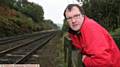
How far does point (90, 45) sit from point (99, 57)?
5.8 inches

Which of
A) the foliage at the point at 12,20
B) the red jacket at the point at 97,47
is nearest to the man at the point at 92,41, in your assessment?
the red jacket at the point at 97,47

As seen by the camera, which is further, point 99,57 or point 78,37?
point 78,37

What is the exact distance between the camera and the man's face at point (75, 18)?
3699 mm

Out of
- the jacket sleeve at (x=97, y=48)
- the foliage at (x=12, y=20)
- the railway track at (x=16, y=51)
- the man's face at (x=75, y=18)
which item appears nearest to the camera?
the jacket sleeve at (x=97, y=48)

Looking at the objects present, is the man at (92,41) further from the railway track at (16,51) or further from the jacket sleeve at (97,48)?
the railway track at (16,51)

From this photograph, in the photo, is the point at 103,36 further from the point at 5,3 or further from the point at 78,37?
the point at 5,3

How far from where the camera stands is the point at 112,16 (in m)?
29.3

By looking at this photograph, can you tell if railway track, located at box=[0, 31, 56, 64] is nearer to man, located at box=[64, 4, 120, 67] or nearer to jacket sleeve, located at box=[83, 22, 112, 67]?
man, located at box=[64, 4, 120, 67]

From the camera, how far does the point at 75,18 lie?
3707 millimetres

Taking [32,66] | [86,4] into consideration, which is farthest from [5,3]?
[32,66]

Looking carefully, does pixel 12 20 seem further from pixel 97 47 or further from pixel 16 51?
pixel 97 47

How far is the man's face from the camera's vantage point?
3699 millimetres

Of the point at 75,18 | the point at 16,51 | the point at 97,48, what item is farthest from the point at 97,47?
the point at 16,51

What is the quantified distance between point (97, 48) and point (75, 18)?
1.46ft
